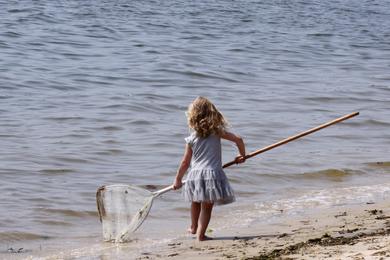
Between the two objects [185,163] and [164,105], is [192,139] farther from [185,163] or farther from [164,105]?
[164,105]

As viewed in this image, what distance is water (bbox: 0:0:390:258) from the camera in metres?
8.90

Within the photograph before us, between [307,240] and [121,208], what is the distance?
1603 mm

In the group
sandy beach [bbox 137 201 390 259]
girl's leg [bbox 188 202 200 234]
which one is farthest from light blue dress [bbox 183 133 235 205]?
sandy beach [bbox 137 201 390 259]

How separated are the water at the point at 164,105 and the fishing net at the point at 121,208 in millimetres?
149

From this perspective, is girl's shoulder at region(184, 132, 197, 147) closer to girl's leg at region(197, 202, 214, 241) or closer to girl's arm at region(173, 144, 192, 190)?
girl's arm at region(173, 144, 192, 190)

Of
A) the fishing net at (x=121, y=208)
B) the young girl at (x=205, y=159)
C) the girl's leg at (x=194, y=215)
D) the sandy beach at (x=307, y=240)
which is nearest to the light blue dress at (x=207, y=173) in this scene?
the young girl at (x=205, y=159)

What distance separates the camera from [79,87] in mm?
14711

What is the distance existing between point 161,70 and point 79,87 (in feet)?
8.68

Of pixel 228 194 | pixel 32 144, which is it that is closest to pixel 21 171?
pixel 32 144

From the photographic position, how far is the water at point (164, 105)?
8.90 meters

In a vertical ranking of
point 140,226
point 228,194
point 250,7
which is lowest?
point 250,7

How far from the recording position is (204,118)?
712cm

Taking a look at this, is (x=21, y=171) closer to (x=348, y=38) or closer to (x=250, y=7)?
(x=348, y=38)

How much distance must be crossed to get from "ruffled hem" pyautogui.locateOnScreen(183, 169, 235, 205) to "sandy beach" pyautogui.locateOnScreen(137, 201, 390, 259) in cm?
33
